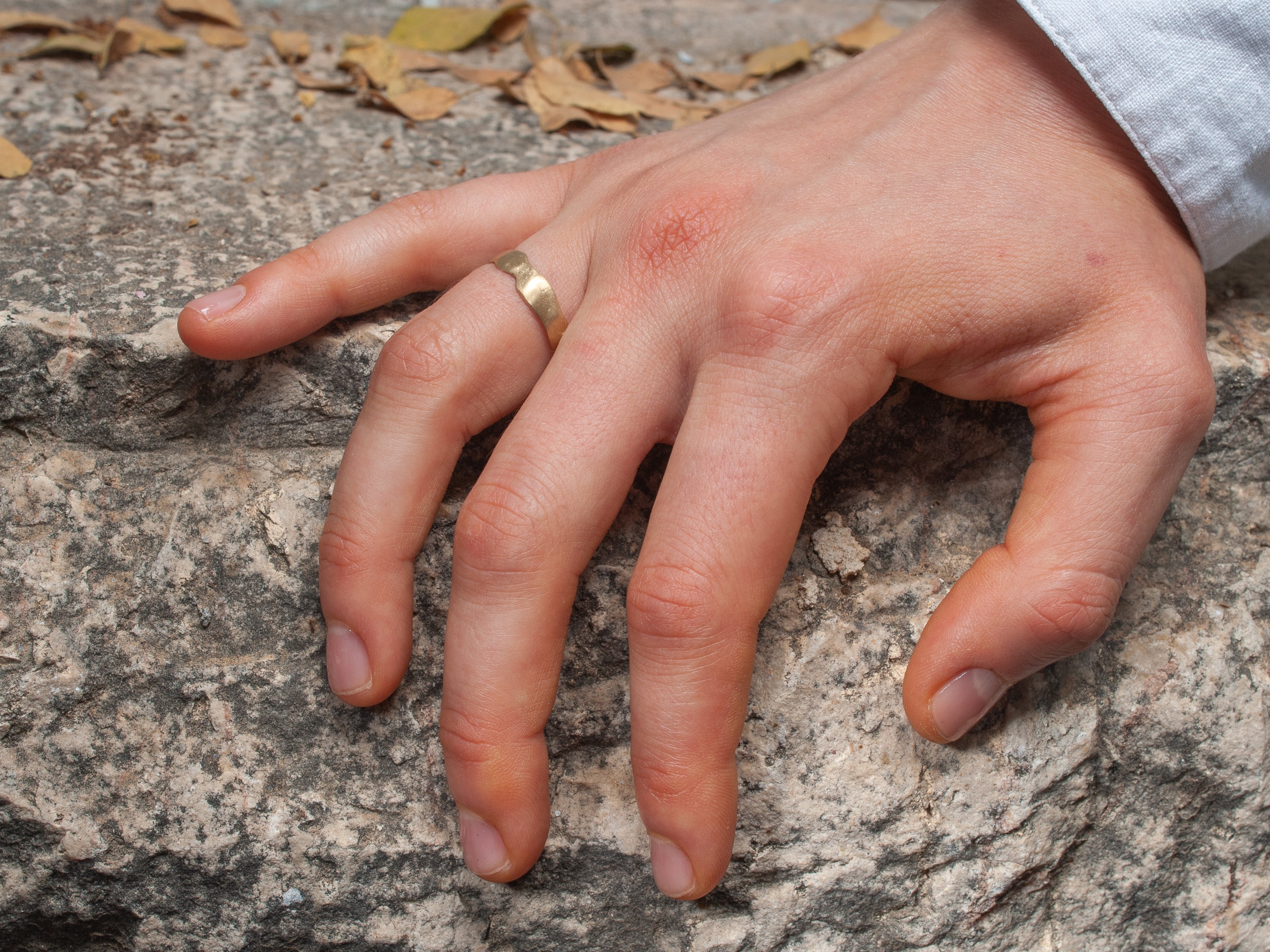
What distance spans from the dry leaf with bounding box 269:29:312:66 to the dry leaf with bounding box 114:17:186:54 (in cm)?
13

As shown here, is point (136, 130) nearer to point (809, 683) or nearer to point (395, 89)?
point (395, 89)

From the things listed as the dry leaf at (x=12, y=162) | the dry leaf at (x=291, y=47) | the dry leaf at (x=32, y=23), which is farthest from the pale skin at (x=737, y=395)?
the dry leaf at (x=32, y=23)

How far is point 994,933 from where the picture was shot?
96 centimetres

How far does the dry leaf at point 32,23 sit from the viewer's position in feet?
4.79

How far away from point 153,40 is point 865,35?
3.60 feet

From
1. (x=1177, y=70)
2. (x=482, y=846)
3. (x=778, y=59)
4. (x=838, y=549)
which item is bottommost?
(x=482, y=846)

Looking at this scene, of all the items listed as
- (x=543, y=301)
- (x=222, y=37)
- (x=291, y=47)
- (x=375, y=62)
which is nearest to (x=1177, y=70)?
(x=543, y=301)

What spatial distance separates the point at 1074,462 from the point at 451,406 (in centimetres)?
53

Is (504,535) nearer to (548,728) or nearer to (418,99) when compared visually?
(548,728)

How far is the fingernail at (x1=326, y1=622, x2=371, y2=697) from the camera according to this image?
2.96 feet

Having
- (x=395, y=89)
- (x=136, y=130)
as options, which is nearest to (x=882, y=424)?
(x=395, y=89)

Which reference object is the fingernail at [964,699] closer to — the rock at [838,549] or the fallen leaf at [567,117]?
the rock at [838,549]

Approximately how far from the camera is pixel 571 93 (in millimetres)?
1451

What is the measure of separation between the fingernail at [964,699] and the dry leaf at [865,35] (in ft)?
3.76
